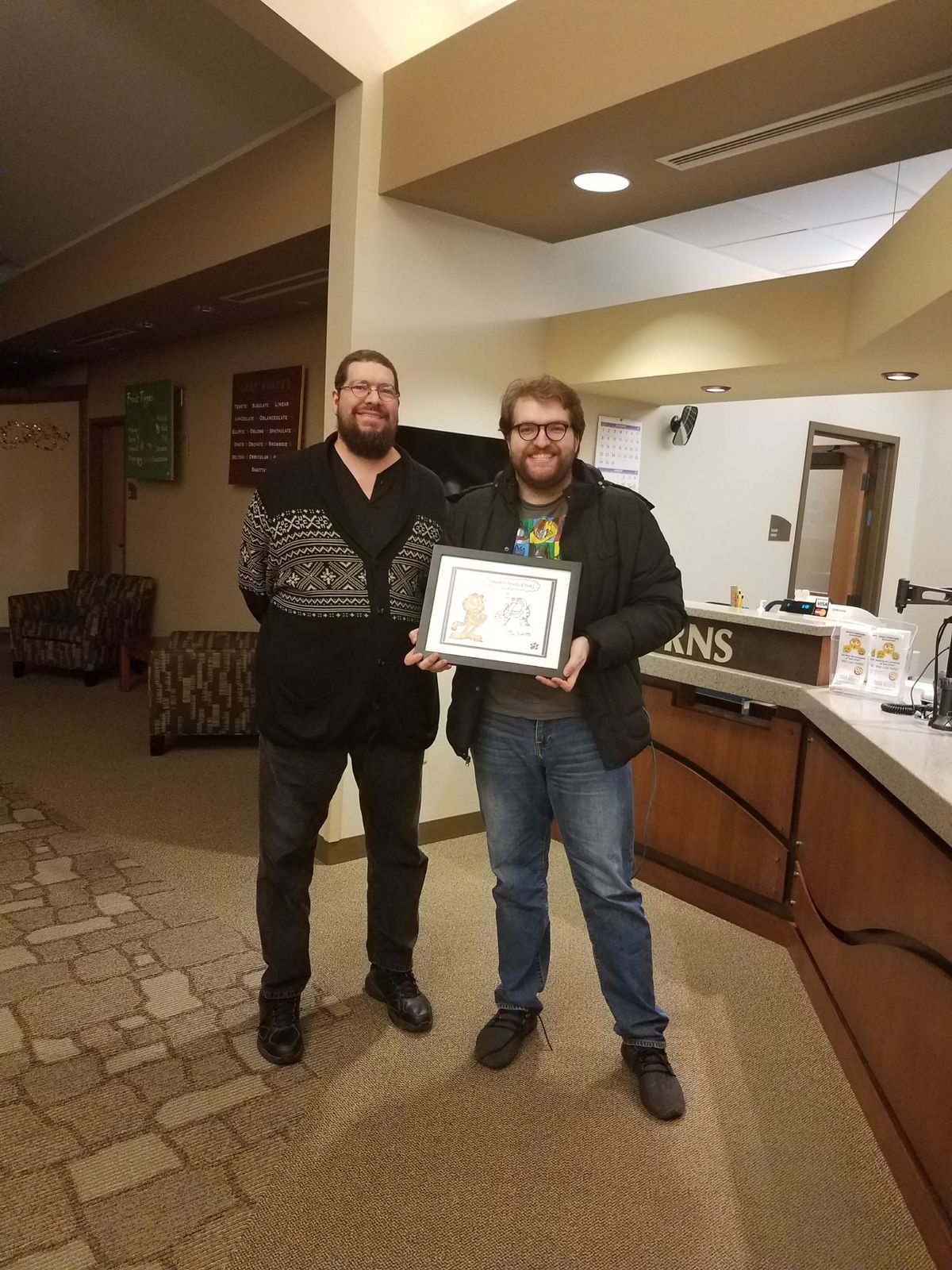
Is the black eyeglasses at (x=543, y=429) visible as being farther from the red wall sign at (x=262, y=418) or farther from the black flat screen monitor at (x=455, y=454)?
the red wall sign at (x=262, y=418)

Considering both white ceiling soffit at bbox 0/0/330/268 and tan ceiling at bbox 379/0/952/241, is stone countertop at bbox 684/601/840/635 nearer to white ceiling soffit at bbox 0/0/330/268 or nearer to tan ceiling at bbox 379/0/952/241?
tan ceiling at bbox 379/0/952/241

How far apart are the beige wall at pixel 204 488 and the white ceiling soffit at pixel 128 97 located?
39.8 inches

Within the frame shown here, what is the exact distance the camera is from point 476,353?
3.44 m

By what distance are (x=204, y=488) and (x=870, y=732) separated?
4.89 m

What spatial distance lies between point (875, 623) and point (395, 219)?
85.8 inches

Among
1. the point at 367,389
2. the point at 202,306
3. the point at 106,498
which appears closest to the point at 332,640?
the point at 367,389

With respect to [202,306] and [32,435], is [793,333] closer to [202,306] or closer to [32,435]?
[202,306]

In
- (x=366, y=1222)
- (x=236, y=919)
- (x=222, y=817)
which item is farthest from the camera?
(x=222, y=817)

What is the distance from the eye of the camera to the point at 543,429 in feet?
6.06

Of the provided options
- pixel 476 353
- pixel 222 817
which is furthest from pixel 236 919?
pixel 476 353

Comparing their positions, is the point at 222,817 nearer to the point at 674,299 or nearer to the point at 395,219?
the point at 395,219

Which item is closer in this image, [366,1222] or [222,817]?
[366,1222]

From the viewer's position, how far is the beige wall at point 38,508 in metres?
7.34

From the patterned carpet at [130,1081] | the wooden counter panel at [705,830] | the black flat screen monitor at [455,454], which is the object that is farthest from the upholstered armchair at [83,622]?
the wooden counter panel at [705,830]
